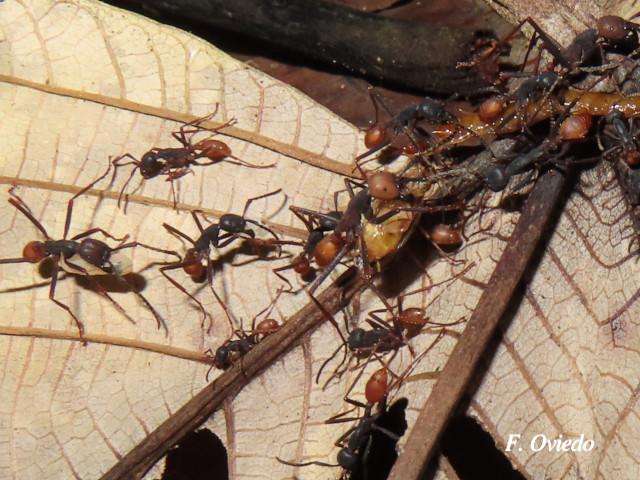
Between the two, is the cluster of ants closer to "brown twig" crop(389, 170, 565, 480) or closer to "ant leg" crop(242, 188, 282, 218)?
"ant leg" crop(242, 188, 282, 218)

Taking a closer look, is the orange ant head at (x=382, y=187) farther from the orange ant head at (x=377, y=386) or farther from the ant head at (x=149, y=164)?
the ant head at (x=149, y=164)

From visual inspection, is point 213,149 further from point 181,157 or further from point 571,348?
point 571,348

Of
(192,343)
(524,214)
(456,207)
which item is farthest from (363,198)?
(192,343)

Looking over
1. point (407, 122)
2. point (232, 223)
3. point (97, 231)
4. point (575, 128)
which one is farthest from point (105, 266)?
point (575, 128)

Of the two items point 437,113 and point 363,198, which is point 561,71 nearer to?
point 437,113

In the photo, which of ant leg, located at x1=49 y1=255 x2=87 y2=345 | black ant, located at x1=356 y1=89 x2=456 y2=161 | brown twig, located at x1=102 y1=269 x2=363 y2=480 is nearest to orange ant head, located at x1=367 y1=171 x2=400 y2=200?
black ant, located at x1=356 y1=89 x2=456 y2=161
